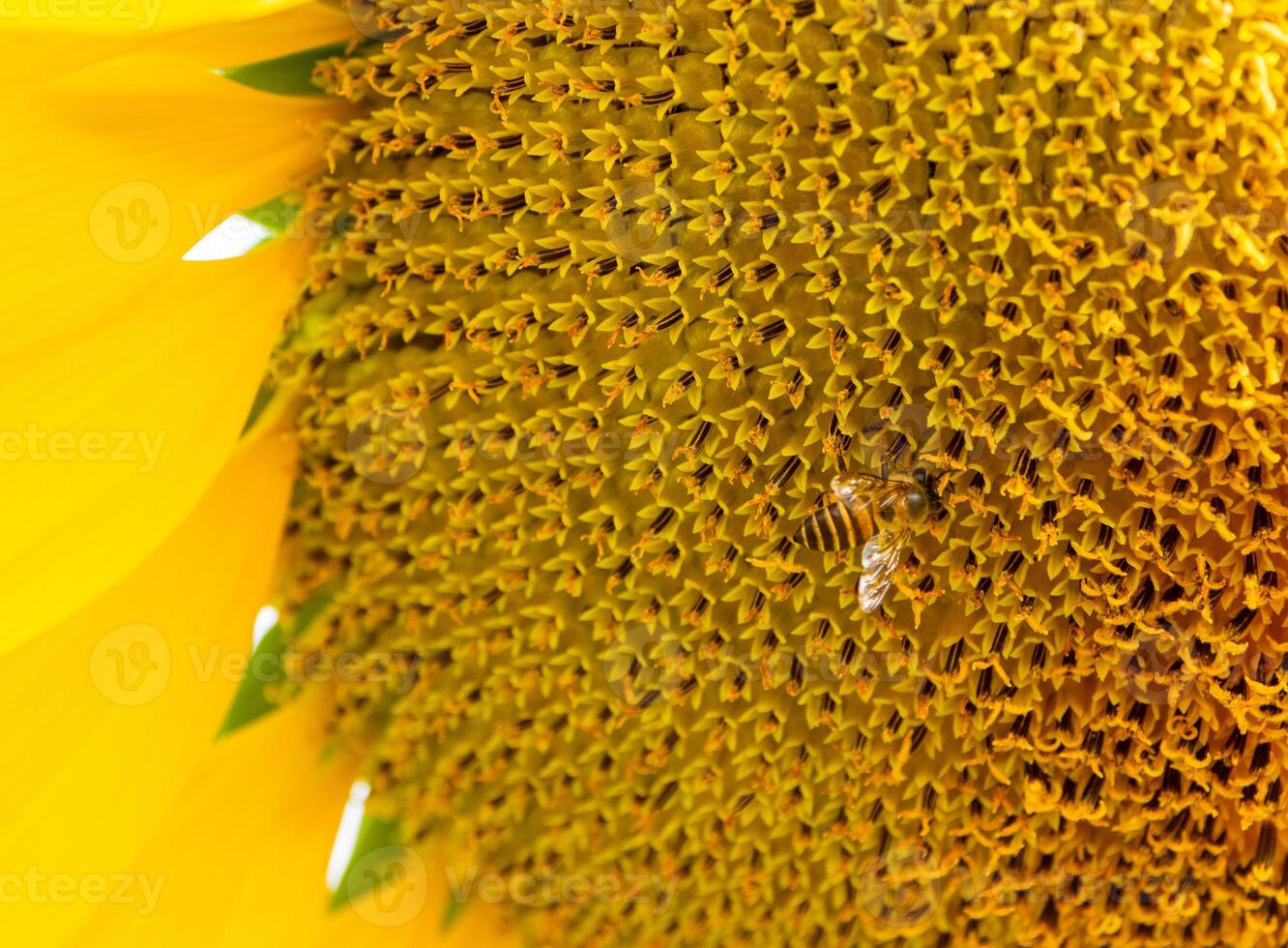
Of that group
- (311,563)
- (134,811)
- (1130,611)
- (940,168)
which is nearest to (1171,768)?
(1130,611)
